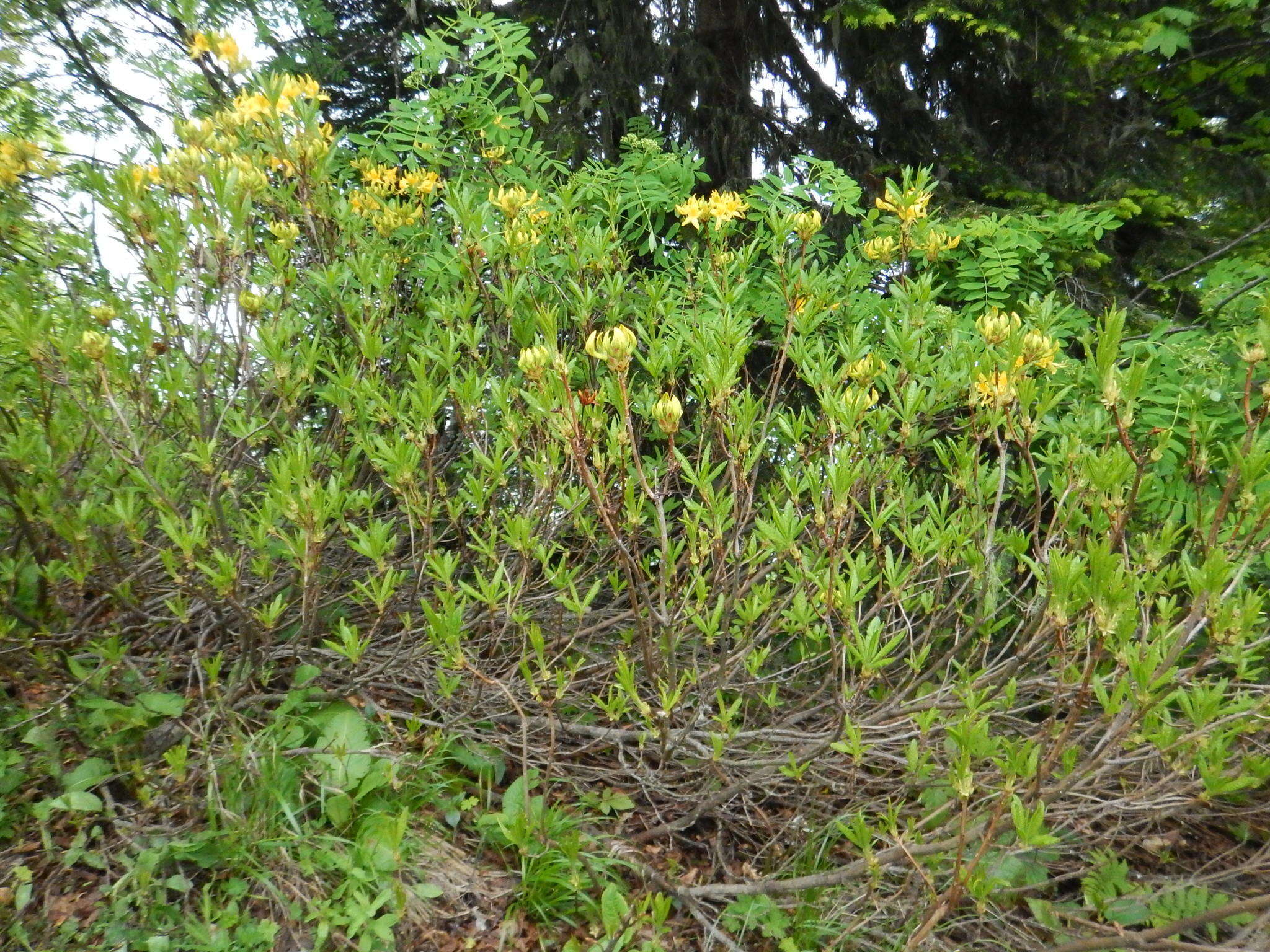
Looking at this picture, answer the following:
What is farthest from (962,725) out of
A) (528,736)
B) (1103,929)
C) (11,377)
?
(11,377)

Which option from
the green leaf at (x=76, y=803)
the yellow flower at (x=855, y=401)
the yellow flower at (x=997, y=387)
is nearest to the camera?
the yellow flower at (x=997, y=387)

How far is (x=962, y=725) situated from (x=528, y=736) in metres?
1.46

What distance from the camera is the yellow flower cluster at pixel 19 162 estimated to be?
8.41ft

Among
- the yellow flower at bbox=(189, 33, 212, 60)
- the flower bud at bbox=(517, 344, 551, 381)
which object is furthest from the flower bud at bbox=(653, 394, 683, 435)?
the yellow flower at bbox=(189, 33, 212, 60)

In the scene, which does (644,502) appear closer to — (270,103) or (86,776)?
(270,103)

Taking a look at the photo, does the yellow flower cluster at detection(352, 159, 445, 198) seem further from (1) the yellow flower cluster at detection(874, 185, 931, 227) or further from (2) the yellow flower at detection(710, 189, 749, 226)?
(1) the yellow flower cluster at detection(874, 185, 931, 227)

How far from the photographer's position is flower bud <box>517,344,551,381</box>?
69.5 inches

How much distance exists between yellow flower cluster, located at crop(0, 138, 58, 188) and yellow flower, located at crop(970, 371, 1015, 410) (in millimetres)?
2825

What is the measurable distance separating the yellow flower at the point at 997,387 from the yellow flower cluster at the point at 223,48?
2.24m

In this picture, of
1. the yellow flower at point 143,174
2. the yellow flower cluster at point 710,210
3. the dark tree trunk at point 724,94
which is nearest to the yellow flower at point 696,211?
the yellow flower cluster at point 710,210

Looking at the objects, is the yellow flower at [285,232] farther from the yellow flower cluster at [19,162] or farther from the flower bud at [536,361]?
the flower bud at [536,361]

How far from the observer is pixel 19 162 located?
2.60 m

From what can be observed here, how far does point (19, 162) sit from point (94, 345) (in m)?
1.01

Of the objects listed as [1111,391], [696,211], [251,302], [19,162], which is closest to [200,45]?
[19,162]
